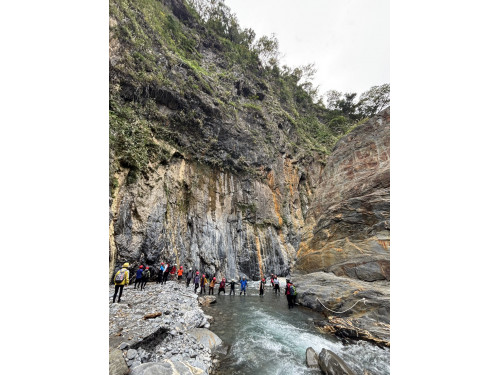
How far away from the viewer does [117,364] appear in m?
3.82

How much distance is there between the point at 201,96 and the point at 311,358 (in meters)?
21.8

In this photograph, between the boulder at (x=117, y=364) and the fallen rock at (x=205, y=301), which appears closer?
the boulder at (x=117, y=364)

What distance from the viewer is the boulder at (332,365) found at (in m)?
4.62

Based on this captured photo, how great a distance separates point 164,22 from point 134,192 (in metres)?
22.1

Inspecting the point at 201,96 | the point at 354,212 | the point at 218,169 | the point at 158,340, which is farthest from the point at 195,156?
the point at 158,340

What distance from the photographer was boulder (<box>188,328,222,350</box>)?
5.64 metres

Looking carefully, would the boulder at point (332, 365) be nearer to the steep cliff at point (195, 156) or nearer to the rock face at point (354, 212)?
the rock face at point (354, 212)

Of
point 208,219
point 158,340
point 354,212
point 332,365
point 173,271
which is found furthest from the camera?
point 208,219

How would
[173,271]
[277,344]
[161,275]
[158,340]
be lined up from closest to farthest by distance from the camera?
1. [158,340]
2. [277,344]
3. [161,275]
4. [173,271]

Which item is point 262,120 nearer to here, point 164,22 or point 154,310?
point 164,22

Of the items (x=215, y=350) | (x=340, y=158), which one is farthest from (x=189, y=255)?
(x=340, y=158)

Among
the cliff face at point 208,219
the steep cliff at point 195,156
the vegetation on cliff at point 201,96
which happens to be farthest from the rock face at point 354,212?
the vegetation on cliff at point 201,96

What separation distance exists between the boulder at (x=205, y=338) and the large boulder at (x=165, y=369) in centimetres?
148

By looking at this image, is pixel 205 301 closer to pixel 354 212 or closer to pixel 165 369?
pixel 165 369
